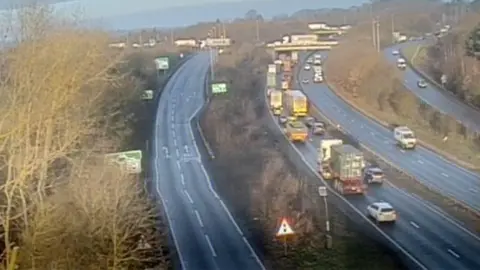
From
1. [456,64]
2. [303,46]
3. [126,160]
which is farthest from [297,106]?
[303,46]

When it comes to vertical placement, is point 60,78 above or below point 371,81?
above

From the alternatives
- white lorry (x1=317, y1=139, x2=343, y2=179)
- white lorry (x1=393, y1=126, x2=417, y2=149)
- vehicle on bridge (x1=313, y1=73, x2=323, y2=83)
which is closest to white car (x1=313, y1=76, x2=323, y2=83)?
vehicle on bridge (x1=313, y1=73, x2=323, y2=83)

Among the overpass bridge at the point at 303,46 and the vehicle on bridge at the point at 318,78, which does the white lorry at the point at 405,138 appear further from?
the overpass bridge at the point at 303,46

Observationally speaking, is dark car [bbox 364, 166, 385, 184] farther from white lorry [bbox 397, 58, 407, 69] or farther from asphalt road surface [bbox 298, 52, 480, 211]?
white lorry [bbox 397, 58, 407, 69]

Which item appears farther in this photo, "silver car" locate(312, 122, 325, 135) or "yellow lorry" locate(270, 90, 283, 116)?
"yellow lorry" locate(270, 90, 283, 116)

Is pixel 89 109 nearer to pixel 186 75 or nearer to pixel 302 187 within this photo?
pixel 302 187

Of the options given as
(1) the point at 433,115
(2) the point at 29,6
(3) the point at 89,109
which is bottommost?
(1) the point at 433,115

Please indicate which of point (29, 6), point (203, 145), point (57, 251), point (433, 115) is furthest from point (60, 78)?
point (433, 115)

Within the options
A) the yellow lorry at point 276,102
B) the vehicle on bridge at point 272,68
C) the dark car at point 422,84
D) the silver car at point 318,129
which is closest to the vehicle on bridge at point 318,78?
the vehicle on bridge at point 272,68

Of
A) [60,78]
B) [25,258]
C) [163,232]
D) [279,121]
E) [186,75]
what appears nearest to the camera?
[25,258]
